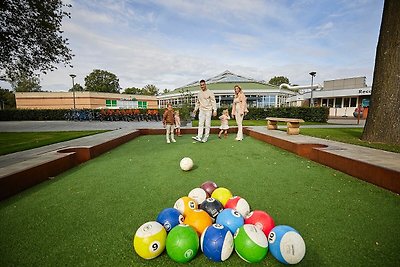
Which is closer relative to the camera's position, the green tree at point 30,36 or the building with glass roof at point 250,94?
the green tree at point 30,36

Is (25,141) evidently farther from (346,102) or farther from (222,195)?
(346,102)

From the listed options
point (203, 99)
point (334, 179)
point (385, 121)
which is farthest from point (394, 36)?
point (203, 99)

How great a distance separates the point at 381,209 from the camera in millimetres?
2609

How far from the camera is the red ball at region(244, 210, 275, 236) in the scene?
80.5 inches

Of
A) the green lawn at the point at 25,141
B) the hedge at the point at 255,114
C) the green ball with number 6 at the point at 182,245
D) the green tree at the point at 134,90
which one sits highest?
the green tree at the point at 134,90

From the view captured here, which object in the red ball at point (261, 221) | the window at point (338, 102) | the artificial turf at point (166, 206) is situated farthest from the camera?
the window at point (338, 102)

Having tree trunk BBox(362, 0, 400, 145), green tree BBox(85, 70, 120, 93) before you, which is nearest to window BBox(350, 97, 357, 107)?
tree trunk BBox(362, 0, 400, 145)

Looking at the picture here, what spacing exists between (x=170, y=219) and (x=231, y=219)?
63 cm

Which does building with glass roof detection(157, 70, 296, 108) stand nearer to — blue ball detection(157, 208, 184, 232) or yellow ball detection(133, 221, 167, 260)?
blue ball detection(157, 208, 184, 232)

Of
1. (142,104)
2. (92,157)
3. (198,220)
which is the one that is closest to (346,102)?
(92,157)

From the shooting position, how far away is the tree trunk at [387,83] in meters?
6.29

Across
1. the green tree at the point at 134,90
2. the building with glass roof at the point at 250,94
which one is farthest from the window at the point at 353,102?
the green tree at the point at 134,90

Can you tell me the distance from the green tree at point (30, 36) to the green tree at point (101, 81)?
199ft

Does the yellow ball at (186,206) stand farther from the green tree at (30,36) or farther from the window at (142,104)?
the window at (142,104)
